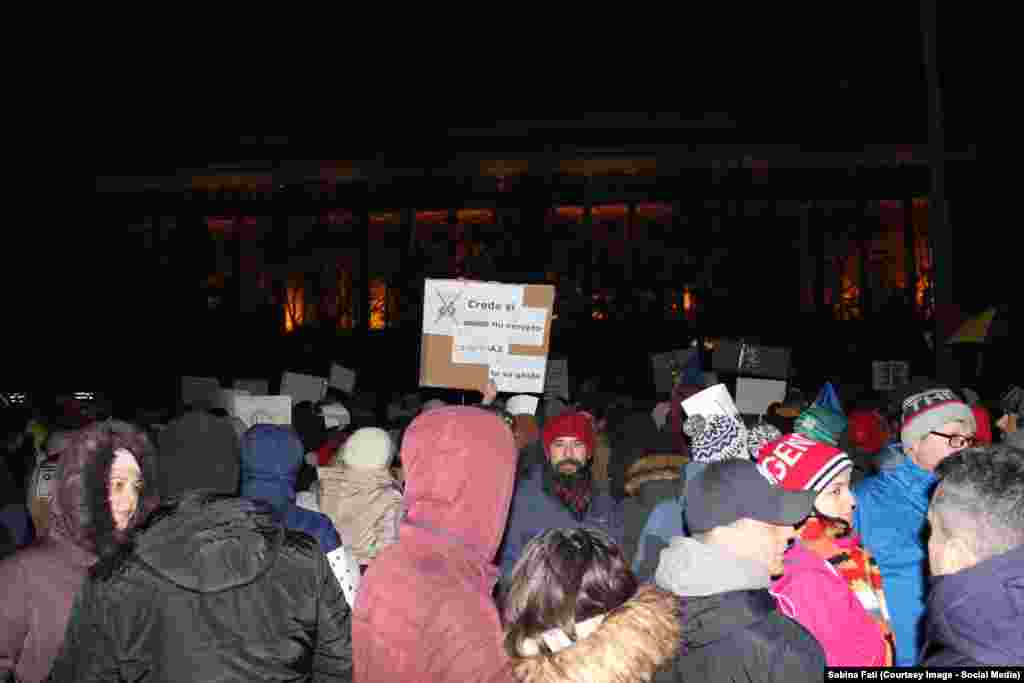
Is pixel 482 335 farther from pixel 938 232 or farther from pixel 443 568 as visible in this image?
pixel 938 232

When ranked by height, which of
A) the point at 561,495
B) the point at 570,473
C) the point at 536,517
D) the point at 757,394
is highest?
the point at 757,394

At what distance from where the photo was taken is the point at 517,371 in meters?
6.63

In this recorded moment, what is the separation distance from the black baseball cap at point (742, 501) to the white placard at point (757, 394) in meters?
7.57

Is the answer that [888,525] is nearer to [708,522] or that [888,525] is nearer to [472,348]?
[708,522]

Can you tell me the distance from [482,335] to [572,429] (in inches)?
49.3

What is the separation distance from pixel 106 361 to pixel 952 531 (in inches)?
780

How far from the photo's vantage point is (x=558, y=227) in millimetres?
19891

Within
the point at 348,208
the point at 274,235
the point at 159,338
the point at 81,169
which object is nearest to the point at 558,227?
the point at 348,208

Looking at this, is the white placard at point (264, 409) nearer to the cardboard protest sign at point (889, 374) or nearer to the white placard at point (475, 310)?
the white placard at point (475, 310)

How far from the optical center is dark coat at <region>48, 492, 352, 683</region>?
2.60 metres

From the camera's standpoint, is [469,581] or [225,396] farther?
[225,396]

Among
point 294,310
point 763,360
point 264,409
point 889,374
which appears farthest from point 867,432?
point 294,310

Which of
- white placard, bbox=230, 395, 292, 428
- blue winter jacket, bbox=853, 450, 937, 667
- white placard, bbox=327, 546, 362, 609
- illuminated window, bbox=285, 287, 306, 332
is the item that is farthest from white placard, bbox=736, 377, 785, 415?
illuminated window, bbox=285, 287, 306, 332

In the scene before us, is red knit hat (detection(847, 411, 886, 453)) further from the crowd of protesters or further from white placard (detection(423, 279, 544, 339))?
the crowd of protesters
